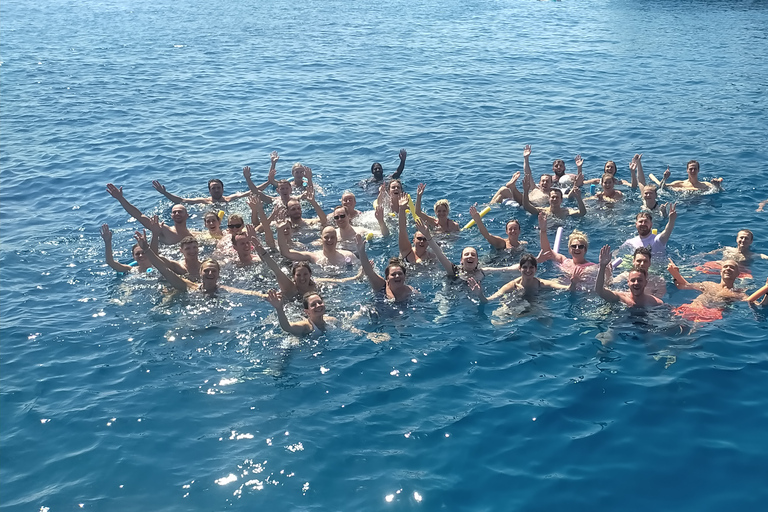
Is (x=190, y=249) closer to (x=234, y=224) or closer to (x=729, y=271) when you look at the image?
(x=234, y=224)

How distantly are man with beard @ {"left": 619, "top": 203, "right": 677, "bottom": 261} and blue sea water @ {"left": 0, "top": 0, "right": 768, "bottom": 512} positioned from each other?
694 millimetres

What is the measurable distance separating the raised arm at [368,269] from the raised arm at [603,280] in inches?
152

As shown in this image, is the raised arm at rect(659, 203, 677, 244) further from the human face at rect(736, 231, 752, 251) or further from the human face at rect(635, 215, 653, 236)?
the human face at rect(736, 231, 752, 251)

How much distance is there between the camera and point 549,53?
3662cm

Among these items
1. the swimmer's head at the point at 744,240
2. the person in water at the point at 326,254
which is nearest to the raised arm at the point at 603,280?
the swimmer's head at the point at 744,240

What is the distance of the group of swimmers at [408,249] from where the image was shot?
1199cm

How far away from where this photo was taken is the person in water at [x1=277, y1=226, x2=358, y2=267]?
14.1 meters

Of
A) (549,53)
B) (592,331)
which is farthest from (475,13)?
(592,331)

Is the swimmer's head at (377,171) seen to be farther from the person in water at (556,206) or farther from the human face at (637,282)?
the human face at (637,282)

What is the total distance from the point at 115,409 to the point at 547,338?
7.04m

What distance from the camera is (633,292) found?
11633mm

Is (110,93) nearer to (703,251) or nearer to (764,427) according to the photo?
(703,251)

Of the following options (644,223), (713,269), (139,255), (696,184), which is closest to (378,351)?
(139,255)

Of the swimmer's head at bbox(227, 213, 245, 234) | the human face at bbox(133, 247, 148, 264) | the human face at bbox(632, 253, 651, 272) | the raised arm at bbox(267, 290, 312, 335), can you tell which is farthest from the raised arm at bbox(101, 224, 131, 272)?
the human face at bbox(632, 253, 651, 272)
